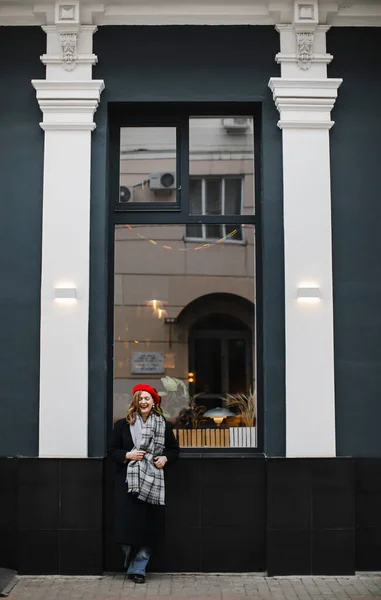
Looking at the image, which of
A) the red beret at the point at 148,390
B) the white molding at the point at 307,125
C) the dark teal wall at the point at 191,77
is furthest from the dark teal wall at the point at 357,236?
the red beret at the point at 148,390

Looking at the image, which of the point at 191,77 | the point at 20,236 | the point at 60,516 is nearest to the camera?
the point at 60,516

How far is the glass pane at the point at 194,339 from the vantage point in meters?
7.97

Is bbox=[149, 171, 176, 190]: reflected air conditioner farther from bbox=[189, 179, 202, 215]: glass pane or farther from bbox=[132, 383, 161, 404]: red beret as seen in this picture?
bbox=[132, 383, 161, 404]: red beret

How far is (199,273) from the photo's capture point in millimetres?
8070

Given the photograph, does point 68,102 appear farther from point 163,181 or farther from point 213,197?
point 213,197

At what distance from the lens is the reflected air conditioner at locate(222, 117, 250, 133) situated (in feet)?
27.0

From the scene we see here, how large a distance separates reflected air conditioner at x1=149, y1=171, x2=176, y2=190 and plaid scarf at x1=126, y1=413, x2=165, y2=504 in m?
2.39

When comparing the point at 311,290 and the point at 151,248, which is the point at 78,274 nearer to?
the point at 151,248

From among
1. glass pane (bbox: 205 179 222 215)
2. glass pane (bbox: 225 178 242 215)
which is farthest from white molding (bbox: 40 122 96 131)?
glass pane (bbox: 225 178 242 215)

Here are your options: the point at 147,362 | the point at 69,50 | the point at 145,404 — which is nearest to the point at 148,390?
the point at 145,404

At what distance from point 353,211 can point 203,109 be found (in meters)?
1.87

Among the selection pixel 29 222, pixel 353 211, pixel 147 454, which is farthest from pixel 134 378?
pixel 353 211

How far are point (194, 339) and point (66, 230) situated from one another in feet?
5.51

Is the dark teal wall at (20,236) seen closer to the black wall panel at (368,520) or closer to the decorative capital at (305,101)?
the decorative capital at (305,101)
